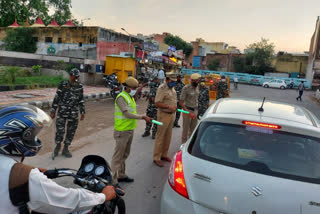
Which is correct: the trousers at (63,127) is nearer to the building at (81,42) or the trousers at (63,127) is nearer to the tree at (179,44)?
the building at (81,42)

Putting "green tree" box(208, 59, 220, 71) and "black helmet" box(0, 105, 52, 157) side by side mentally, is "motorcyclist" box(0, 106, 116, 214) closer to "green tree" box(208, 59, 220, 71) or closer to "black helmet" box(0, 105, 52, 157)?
"black helmet" box(0, 105, 52, 157)

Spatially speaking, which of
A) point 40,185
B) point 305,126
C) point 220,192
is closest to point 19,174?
point 40,185

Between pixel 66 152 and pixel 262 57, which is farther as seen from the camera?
pixel 262 57

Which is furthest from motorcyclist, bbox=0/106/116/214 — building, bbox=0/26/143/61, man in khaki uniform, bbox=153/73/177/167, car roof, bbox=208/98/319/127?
building, bbox=0/26/143/61

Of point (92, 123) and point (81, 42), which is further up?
point (81, 42)

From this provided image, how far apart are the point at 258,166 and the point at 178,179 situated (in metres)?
0.74

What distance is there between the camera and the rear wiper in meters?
2.21

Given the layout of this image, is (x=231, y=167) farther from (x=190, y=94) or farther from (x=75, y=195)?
(x=190, y=94)

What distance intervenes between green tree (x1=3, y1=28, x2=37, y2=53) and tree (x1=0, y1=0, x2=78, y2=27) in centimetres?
1295

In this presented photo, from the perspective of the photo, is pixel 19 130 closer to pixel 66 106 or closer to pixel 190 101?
pixel 66 106

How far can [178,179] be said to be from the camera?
232 cm

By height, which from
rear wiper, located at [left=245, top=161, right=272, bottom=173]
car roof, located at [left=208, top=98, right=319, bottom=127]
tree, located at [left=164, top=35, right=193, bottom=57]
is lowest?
rear wiper, located at [left=245, top=161, right=272, bottom=173]

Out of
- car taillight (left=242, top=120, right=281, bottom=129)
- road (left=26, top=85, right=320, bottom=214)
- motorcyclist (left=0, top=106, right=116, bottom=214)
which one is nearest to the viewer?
motorcyclist (left=0, top=106, right=116, bottom=214)

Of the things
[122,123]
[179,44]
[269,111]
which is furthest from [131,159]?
[179,44]
